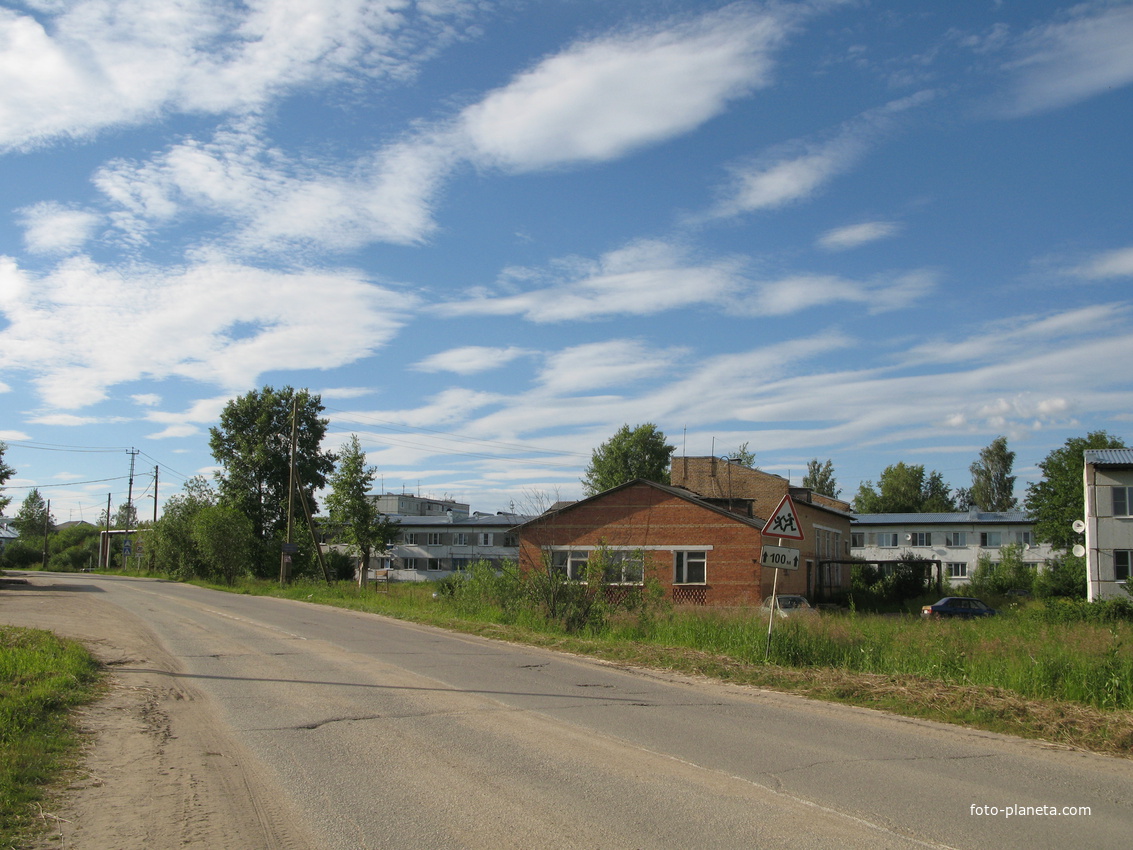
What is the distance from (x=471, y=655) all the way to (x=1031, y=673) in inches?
373

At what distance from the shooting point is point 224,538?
5412 cm

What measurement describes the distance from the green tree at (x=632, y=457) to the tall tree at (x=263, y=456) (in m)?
25.1

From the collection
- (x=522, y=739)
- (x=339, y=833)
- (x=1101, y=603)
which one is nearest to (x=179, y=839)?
(x=339, y=833)

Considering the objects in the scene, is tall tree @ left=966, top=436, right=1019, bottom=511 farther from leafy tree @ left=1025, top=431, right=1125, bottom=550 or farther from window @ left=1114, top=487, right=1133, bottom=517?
window @ left=1114, top=487, right=1133, bottom=517

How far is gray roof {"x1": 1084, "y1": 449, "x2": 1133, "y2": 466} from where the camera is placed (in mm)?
40500

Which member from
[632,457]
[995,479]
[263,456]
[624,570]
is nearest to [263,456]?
[263,456]

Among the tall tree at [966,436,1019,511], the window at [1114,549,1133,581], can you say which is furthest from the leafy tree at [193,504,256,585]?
the tall tree at [966,436,1019,511]

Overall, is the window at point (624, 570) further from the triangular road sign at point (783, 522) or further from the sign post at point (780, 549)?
the triangular road sign at point (783, 522)

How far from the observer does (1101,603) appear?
33.0 meters

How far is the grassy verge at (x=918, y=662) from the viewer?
9836 mm

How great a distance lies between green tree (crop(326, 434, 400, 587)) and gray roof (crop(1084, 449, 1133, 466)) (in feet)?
146

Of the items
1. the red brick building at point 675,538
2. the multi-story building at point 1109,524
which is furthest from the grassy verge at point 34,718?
the multi-story building at point 1109,524

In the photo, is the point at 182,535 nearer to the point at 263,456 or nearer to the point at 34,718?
the point at 263,456

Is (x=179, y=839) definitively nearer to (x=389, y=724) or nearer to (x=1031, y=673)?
(x=389, y=724)
